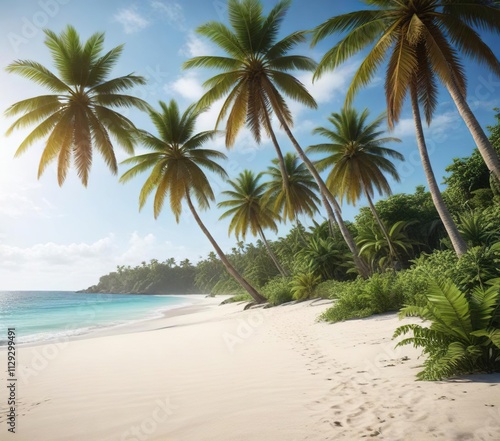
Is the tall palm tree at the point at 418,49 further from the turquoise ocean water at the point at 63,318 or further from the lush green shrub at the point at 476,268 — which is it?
the turquoise ocean water at the point at 63,318

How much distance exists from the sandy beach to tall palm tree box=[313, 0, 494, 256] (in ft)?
20.7

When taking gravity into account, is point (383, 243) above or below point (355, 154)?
below

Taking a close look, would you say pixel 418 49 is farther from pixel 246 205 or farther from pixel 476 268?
pixel 246 205

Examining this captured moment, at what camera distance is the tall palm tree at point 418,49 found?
8.98m

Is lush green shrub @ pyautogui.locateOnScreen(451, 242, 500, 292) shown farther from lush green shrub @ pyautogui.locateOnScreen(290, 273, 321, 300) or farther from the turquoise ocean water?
the turquoise ocean water

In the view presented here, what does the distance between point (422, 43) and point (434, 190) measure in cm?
505

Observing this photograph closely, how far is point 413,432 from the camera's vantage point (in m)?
2.42

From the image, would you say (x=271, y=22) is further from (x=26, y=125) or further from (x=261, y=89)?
(x=26, y=125)

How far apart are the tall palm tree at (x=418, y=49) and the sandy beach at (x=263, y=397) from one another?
20.7 ft

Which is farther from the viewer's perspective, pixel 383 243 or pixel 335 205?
pixel 383 243

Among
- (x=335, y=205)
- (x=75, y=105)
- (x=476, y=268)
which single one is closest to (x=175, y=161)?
(x=75, y=105)

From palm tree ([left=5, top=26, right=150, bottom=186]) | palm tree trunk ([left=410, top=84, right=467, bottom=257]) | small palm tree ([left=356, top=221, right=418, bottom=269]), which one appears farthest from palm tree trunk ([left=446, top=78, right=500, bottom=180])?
palm tree ([left=5, top=26, right=150, bottom=186])

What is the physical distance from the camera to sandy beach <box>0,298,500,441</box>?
8.70 feet

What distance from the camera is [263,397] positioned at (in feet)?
11.9
